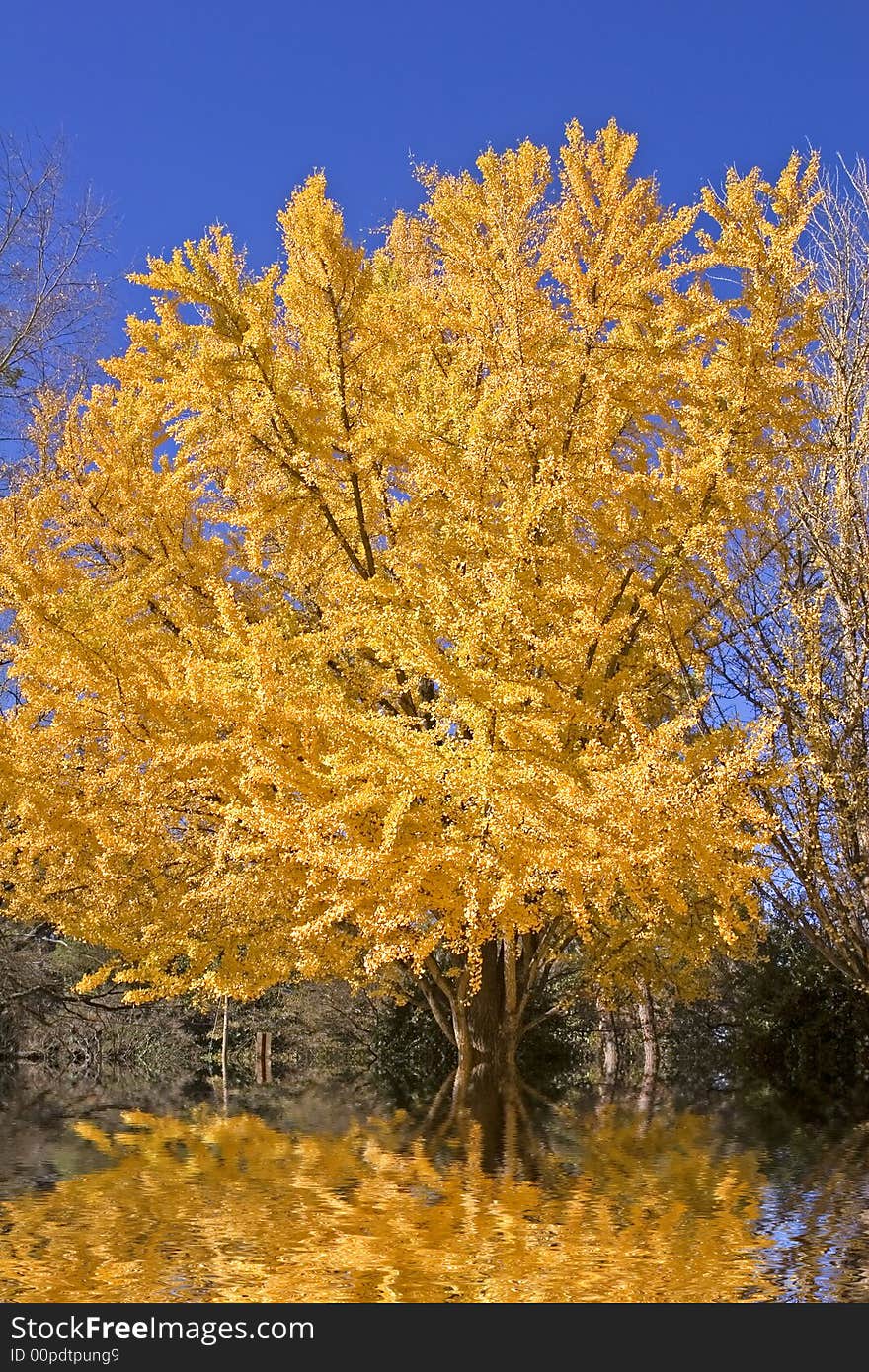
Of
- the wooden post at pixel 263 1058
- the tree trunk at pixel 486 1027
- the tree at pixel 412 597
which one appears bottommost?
the wooden post at pixel 263 1058

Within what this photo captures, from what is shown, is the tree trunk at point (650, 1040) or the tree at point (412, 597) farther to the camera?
the tree trunk at point (650, 1040)

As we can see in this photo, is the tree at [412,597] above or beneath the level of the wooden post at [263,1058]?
above

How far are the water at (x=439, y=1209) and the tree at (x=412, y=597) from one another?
1.17 m

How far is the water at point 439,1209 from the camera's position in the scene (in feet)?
10.8

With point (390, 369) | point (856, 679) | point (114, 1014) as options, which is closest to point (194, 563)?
point (390, 369)

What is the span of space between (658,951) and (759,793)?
7.40 ft

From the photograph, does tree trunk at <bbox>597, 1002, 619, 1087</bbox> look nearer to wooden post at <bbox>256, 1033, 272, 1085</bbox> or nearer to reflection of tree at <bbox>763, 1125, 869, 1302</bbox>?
wooden post at <bbox>256, 1033, 272, 1085</bbox>

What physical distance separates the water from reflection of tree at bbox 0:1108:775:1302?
12mm

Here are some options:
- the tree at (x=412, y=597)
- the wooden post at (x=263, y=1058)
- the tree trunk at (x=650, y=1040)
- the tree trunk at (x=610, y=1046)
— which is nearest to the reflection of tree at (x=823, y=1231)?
the tree at (x=412, y=597)

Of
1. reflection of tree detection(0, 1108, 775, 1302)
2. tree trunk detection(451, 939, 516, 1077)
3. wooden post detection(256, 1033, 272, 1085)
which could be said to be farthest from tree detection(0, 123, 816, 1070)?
wooden post detection(256, 1033, 272, 1085)

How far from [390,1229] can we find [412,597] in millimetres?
3864

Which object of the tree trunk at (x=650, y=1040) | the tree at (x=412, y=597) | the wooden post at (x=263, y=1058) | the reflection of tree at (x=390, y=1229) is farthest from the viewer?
the wooden post at (x=263, y=1058)

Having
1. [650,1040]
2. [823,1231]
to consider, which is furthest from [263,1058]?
[823,1231]

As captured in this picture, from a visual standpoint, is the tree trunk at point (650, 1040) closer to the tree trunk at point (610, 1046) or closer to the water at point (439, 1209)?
the tree trunk at point (610, 1046)
